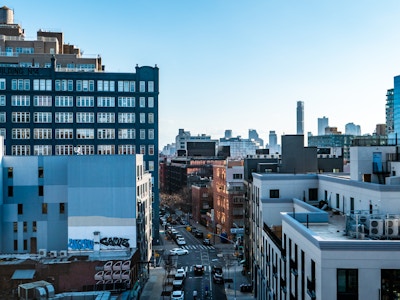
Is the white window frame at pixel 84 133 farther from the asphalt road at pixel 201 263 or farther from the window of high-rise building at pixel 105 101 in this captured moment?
the asphalt road at pixel 201 263

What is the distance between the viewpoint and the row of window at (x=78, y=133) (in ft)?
357

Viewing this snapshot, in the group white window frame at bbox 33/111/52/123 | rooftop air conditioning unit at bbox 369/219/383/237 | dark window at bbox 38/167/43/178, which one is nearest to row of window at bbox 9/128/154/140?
white window frame at bbox 33/111/52/123

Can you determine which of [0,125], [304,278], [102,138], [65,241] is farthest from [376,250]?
[0,125]

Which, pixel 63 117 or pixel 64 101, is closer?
pixel 64 101

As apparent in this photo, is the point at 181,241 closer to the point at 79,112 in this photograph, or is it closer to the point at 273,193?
the point at 79,112

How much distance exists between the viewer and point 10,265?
191 feet

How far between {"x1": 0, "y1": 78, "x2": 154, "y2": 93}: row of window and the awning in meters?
60.9

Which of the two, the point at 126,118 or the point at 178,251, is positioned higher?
the point at 126,118

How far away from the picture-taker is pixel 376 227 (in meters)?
33.3

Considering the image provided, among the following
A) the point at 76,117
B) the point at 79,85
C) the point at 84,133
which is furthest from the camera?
the point at 84,133

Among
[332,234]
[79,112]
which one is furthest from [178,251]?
[332,234]

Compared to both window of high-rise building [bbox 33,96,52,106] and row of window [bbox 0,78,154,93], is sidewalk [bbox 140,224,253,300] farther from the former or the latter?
window of high-rise building [bbox 33,96,52,106]

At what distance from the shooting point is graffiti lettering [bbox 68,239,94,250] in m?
64.8

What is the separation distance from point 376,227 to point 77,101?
3565 inches
